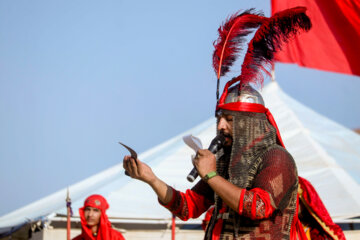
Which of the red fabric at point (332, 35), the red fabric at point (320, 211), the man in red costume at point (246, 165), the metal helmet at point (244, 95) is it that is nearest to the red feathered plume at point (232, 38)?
the man in red costume at point (246, 165)

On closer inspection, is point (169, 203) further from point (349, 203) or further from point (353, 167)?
point (353, 167)

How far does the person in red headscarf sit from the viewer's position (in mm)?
5840

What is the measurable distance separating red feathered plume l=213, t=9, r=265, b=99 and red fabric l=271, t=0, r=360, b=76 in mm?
2114

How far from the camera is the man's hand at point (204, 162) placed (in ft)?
7.13

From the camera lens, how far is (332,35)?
5375 millimetres

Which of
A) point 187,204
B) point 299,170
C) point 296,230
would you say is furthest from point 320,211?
point 299,170

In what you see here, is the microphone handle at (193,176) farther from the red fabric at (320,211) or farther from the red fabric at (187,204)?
the red fabric at (320,211)

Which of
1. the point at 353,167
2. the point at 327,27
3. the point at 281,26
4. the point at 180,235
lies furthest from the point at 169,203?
the point at 353,167

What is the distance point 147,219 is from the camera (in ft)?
24.0

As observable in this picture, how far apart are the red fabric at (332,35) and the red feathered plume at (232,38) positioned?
83.2 inches

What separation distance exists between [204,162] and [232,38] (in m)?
0.93

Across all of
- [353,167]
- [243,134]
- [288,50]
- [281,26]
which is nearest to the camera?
[243,134]

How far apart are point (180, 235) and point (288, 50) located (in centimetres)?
291

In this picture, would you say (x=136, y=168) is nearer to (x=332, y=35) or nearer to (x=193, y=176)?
(x=193, y=176)
